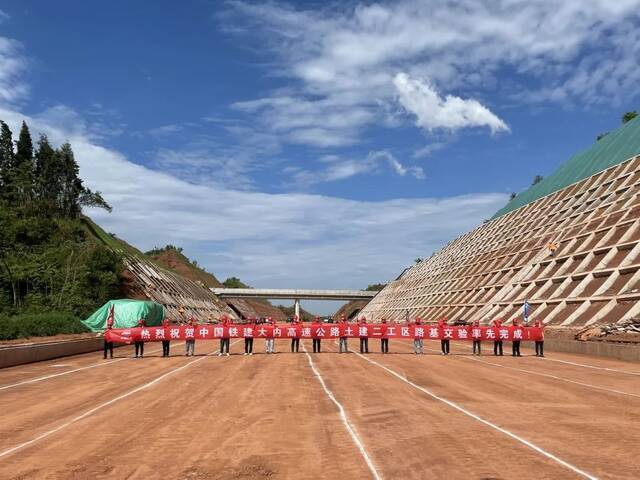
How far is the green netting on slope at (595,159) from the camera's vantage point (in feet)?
175

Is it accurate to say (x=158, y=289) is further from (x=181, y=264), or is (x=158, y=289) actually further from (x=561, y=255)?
(x=181, y=264)

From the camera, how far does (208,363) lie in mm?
24172

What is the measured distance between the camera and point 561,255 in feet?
142

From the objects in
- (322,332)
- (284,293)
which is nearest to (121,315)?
(322,332)

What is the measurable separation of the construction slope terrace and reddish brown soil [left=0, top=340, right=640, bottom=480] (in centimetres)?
1660

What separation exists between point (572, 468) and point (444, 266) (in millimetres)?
73387

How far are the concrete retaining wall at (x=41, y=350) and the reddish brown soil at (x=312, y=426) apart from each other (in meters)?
4.76

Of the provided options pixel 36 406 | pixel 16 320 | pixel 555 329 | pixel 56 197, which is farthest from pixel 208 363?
pixel 56 197

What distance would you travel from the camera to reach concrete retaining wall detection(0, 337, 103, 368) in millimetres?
23531

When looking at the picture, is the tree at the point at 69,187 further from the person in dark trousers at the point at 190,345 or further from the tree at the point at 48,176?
the person in dark trousers at the point at 190,345

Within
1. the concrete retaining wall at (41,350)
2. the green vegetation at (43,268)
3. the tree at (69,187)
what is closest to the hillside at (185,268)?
the tree at (69,187)

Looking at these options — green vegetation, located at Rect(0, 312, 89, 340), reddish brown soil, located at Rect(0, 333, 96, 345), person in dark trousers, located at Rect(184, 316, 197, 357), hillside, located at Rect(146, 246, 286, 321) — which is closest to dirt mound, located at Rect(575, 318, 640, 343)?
person in dark trousers, located at Rect(184, 316, 197, 357)

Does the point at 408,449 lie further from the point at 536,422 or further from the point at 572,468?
the point at 536,422

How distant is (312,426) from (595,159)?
193ft
